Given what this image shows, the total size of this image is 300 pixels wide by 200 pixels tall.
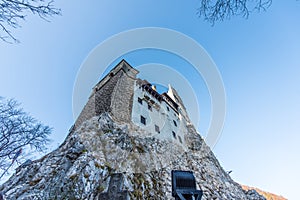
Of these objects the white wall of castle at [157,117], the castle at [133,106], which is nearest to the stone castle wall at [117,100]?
the castle at [133,106]

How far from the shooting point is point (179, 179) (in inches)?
113

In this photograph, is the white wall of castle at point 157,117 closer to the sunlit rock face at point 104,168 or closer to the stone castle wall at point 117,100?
the stone castle wall at point 117,100

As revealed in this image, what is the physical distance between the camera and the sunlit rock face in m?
7.36

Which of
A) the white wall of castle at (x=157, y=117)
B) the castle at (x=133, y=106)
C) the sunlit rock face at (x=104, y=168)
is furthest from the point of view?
the white wall of castle at (x=157, y=117)

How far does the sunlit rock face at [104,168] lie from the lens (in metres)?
7.36

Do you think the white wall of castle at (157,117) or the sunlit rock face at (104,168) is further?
the white wall of castle at (157,117)

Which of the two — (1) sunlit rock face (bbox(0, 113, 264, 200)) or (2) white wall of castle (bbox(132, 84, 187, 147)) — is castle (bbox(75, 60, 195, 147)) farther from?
(1) sunlit rock face (bbox(0, 113, 264, 200))

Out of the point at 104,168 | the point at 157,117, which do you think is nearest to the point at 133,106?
the point at 157,117

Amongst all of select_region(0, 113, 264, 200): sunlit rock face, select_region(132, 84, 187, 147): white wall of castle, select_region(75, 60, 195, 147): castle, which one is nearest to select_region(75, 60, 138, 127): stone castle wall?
select_region(75, 60, 195, 147): castle

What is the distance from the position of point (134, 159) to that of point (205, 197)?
251 inches

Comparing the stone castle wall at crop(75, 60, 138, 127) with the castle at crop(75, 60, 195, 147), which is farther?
the castle at crop(75, 60, 195, 147)

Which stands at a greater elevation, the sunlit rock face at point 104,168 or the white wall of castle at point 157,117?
the white wall of castle at point 157,117

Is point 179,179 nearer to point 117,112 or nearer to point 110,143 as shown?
point 110,143

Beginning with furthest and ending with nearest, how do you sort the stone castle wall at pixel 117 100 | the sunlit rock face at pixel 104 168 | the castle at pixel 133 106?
the castle at pixel 133 106 < the stone castle wall at pixel 117 100 < the sunlit rock face at pixel 104 168
